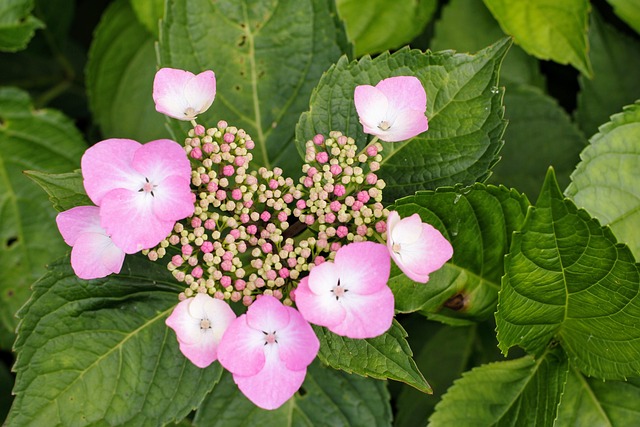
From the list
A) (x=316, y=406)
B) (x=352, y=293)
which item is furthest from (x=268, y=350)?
(x=316, y=406)

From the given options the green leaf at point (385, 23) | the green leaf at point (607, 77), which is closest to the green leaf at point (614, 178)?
the green leaf at point (607, 77)

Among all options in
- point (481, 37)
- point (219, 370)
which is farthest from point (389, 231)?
point (481, 37)

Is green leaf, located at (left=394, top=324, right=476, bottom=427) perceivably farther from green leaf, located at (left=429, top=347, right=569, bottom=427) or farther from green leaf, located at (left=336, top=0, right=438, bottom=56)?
green leaf, located at (left=336, top=0, right=438, bottom=56)

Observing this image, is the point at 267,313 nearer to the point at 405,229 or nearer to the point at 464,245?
the point at 405,229

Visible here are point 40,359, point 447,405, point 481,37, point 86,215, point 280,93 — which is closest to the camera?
point 86,215

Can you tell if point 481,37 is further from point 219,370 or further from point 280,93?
point 219,370

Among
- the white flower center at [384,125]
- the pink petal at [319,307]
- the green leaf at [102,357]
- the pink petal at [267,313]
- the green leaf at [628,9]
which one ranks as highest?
the green leaf at [628,9]

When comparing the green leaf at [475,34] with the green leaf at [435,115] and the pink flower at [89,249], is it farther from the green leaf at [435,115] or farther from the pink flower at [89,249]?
the pink flower at [89,249]
